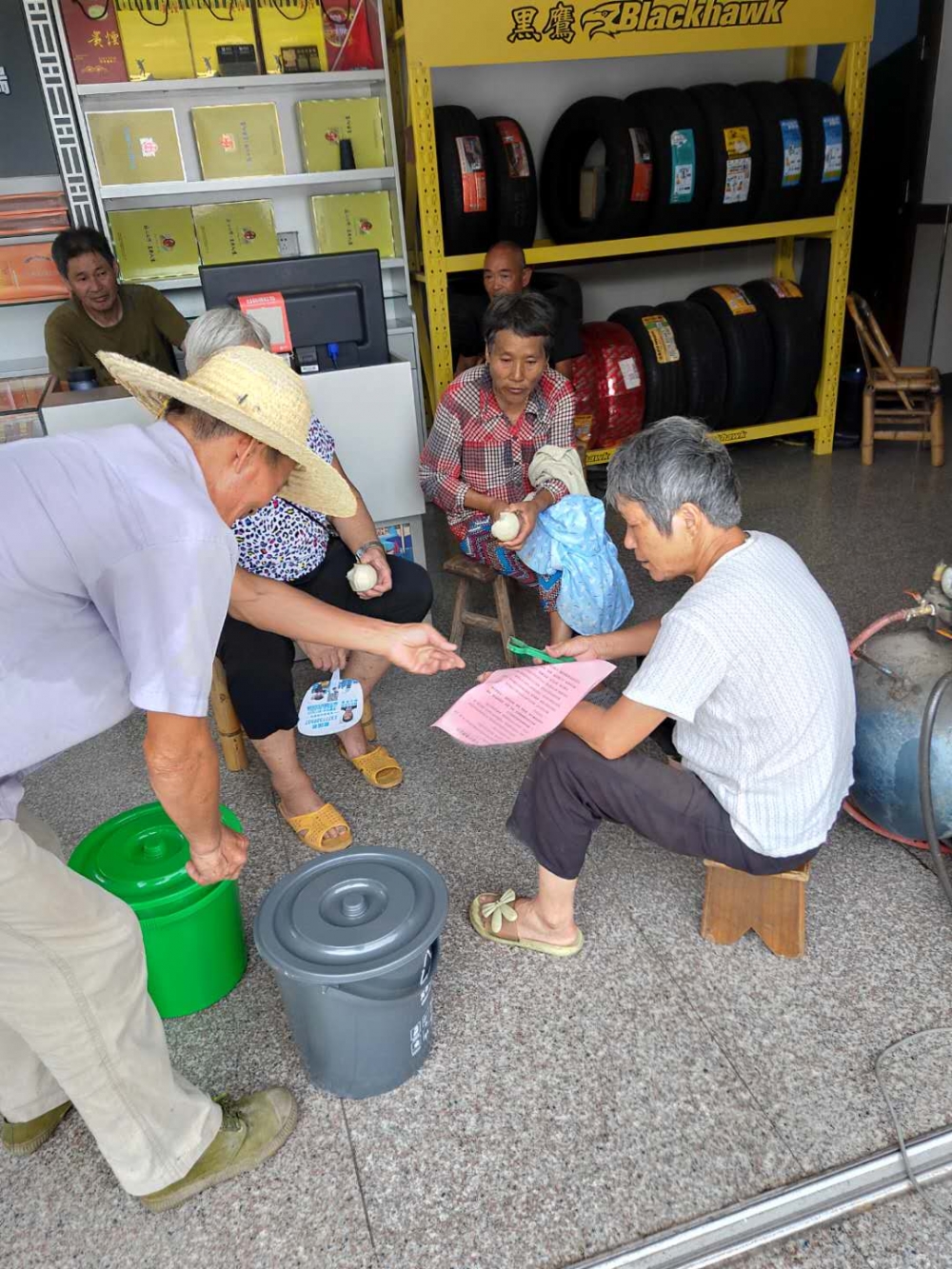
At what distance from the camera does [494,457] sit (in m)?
2.80

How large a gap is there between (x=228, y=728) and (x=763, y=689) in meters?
1.53

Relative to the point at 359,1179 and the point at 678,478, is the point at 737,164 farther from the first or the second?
the point at 359,1179

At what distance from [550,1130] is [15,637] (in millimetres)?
1137

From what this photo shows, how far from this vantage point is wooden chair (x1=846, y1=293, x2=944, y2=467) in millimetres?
4539

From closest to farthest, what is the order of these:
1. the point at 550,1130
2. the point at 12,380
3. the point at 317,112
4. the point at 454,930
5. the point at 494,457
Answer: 1. the point at 550,1130
2. the point at 454,930
3. the point at 494,457
4. the point at 12,380
5. the point at 317,112

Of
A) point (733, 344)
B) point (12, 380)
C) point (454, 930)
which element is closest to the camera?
point (454, 930)

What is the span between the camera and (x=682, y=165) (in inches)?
161

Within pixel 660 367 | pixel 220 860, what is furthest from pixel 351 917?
pixel 660 367

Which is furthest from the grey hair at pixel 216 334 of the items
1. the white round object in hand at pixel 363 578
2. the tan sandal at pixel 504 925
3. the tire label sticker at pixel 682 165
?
the tire label sticker at pixel 682 165

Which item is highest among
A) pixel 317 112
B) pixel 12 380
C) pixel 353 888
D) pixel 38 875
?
pixel 317 112

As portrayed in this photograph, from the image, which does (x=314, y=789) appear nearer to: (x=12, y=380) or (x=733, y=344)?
(x=12, y=380)

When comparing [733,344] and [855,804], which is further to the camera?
[733,344]

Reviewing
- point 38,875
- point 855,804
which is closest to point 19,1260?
point 38,875

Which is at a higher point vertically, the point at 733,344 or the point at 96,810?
the point at 733,344
